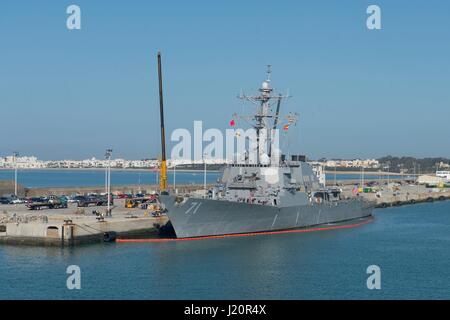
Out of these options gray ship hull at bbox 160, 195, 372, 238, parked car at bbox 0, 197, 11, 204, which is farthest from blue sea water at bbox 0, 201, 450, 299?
parked car at bbox 0, 197, 11, 204

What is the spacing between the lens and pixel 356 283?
31203 millimetres

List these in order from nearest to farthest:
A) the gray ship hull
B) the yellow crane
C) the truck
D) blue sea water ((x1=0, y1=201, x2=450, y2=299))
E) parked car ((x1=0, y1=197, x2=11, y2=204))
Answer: blue sea water ((x1=0, y1=201, x2=450, y2=299)), the gray ship hull, the yellow crane, the truck, parked car ((x1=0, y1=197, x2=11, y2=204))

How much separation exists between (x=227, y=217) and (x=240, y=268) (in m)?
9.11

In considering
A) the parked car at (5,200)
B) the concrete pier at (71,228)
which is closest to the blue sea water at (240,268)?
the concrete pier at (71,228)

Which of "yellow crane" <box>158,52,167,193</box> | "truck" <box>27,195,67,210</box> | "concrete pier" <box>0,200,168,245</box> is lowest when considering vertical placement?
"concrete pier" <box>0,200,168,245</box>

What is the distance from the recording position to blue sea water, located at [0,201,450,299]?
95.9 feet

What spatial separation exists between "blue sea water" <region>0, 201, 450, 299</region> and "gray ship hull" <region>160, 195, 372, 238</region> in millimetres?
1047

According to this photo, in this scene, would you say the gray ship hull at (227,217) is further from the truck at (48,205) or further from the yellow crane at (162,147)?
the truck at (48,205)

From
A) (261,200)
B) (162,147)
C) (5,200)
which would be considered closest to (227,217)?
(261,200)

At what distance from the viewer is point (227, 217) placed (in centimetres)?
4341

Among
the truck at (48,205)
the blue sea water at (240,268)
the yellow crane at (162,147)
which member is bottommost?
the blue sea water at (240,268)

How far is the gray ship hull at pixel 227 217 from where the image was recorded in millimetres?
41344

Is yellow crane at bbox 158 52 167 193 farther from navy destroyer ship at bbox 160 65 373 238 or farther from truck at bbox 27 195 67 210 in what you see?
truck at bbox 27 195 67 210
